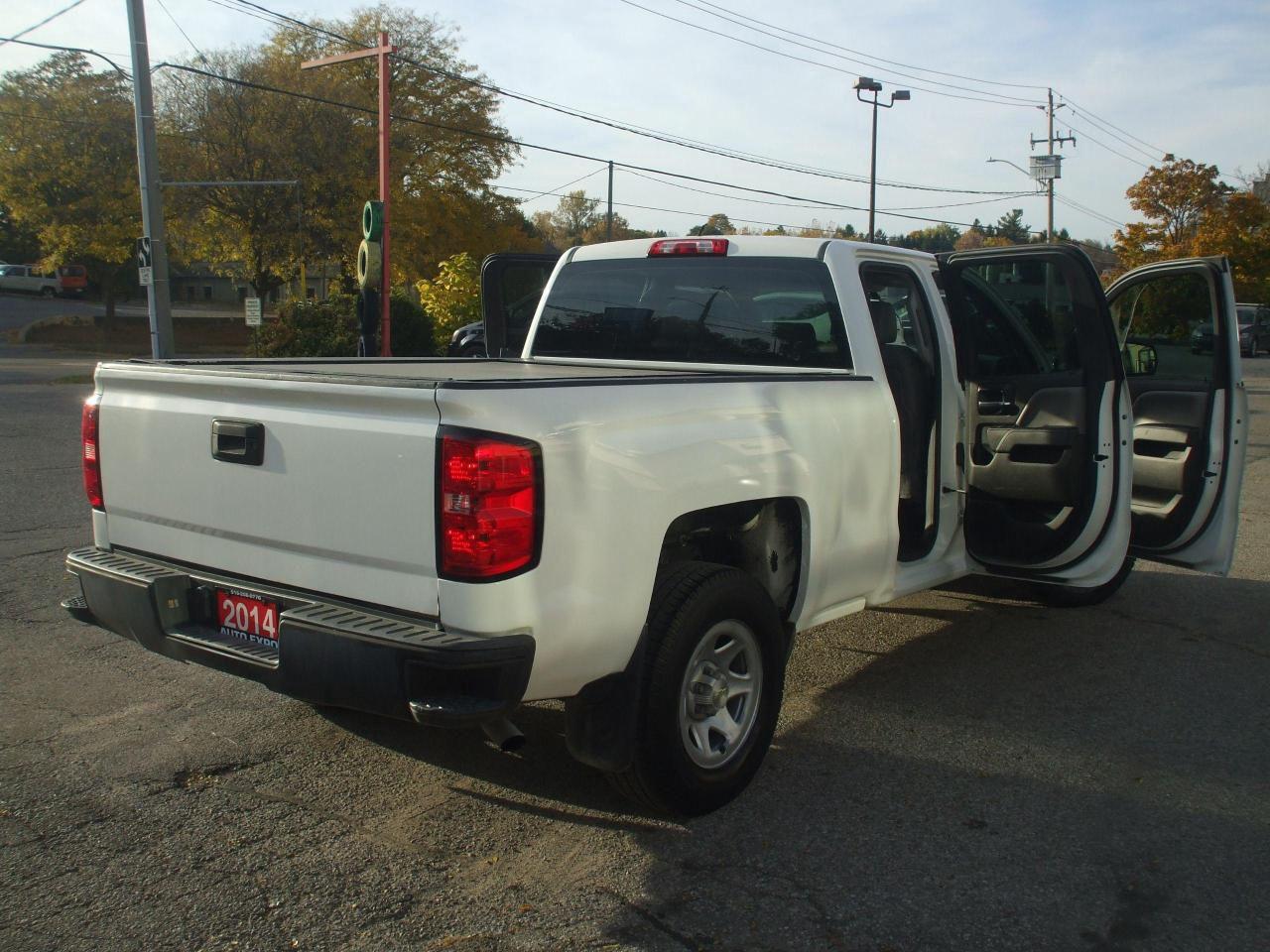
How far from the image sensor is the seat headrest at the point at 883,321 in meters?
4.93

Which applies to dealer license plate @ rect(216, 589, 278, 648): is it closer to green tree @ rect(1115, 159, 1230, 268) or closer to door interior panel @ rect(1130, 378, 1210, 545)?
door interior panel @ rect(1130, 378, 1210, 545)

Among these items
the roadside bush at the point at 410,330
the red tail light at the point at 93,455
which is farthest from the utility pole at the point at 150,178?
the red tail light at the point at 93,455

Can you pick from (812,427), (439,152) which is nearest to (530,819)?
(812,427)

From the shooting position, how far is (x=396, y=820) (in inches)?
145

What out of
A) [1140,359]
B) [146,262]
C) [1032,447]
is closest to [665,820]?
[1032,447]

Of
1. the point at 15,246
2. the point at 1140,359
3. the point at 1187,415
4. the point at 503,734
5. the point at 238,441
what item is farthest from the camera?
the point at 15,246

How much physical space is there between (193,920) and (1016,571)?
3949 mm

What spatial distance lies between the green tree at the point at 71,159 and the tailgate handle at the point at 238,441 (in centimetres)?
3572

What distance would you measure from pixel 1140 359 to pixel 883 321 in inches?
98.9

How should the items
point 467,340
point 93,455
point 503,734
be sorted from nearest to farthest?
point 503,734
point 93,455
point 467,340

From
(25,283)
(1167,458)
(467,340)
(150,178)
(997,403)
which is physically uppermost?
(25,283)

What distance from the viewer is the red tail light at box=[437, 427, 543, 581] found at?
2.94m

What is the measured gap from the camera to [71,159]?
35.3 m

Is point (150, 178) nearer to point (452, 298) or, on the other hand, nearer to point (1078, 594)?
point (452, 298)
